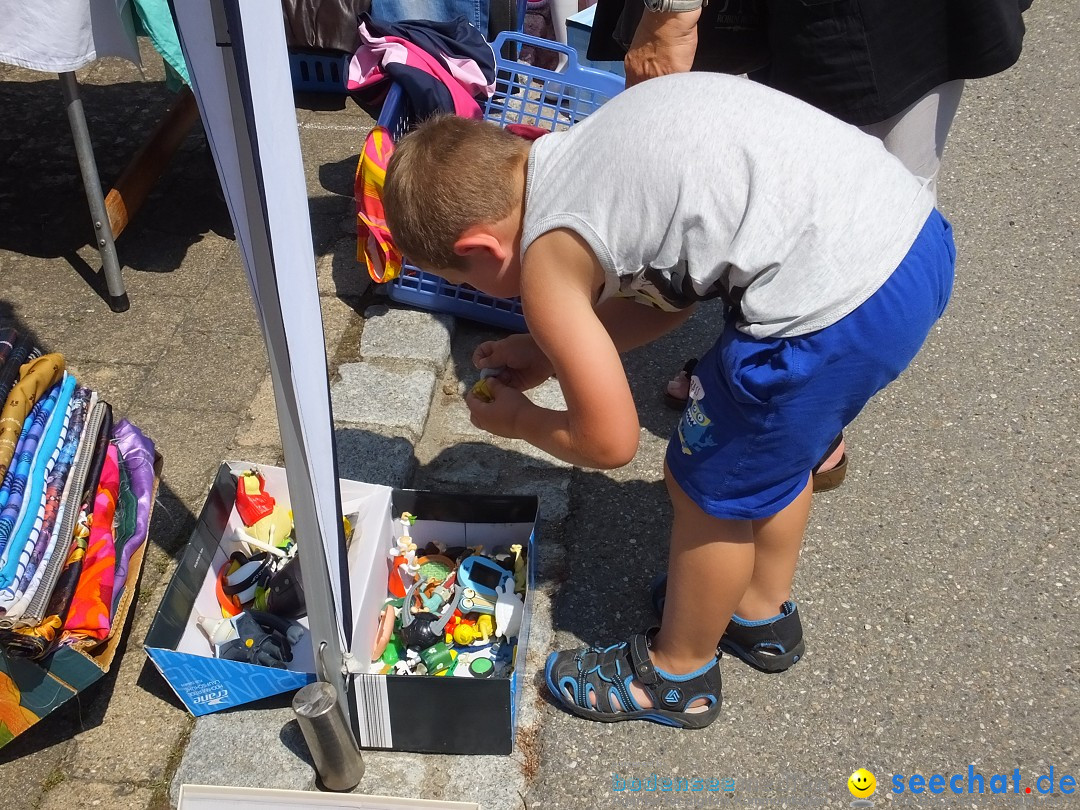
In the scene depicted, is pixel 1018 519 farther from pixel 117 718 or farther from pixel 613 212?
pixel 117 718

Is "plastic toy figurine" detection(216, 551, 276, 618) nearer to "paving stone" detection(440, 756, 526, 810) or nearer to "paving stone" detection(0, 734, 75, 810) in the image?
"paving stone" detection(0, 734, 75, 810)

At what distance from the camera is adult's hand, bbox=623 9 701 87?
181cm

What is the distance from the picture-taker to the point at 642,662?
1.83 meters

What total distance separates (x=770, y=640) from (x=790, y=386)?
70 centimetres

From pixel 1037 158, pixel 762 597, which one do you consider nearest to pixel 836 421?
pixel 762 597

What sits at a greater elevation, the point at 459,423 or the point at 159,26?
the point at 159,26

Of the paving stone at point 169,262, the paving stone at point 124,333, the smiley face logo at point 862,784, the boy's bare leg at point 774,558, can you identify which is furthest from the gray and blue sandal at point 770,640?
the paving stone at point 169,262

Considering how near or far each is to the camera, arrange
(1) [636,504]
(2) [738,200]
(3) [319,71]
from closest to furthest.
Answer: (2) [738,200]
(1) [636,504]
(3) [319,71]

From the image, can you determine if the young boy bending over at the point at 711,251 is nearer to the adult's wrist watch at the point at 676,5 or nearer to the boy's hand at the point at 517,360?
the boy's hand at the point at 517,360

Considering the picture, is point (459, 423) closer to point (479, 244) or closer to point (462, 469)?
point (462, 469)

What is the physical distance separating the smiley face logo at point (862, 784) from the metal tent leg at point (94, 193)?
2247mm

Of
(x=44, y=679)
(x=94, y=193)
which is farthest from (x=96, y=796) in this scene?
(x=94, y=193)

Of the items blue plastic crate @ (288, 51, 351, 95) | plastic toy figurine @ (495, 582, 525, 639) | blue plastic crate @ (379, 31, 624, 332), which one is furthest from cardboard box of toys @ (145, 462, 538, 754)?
blue plastic crate @ (288, 51, 351, 95)

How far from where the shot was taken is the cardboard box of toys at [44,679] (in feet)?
5.24
